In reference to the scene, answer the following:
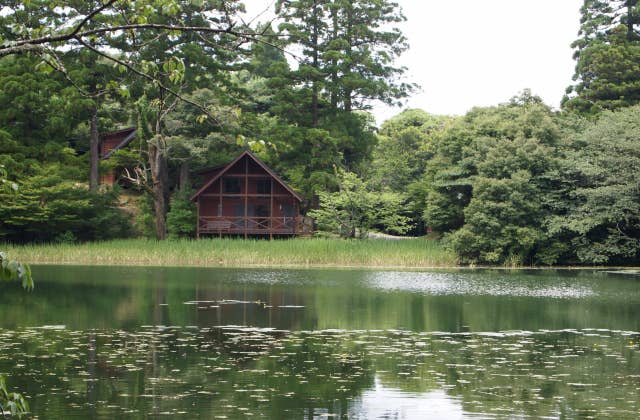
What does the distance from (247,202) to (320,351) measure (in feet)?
101

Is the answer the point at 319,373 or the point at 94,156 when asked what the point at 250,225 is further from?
the point at 319,373

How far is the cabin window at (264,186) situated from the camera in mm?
43903

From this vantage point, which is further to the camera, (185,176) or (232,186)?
(232,186)

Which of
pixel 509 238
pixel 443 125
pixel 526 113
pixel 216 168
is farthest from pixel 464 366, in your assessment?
pixel 443 125

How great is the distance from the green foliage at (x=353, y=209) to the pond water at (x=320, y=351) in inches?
644

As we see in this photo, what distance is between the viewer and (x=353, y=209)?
4166 cm

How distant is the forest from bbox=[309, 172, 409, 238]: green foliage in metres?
0.10

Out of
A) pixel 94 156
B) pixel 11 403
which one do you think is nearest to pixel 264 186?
pixel 94 156

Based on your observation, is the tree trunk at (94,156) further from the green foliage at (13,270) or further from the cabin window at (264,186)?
the green foliage at (13,270)

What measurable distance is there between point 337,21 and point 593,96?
1364 centimetres

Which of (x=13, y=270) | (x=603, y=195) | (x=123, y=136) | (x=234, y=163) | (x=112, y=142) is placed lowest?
→ (x=13, y=270)

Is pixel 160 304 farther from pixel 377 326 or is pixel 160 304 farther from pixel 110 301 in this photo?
pixel 377 326

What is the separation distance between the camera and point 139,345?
13.2m

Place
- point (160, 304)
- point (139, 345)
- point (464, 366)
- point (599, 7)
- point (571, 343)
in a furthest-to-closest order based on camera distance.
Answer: point (599, 7)
point (160, 304)
point (571, 343)
point (139, 345)
point (464, 366)
